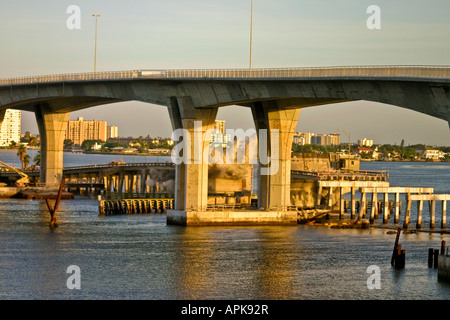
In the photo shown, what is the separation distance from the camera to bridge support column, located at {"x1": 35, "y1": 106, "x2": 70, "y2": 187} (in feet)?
399

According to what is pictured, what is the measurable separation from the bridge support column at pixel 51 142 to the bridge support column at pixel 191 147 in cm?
3734

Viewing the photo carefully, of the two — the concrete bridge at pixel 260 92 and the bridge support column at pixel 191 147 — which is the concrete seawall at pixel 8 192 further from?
the bridge support column at pixel 191 147

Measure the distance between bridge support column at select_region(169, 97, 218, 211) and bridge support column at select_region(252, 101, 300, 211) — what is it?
4.72 metres

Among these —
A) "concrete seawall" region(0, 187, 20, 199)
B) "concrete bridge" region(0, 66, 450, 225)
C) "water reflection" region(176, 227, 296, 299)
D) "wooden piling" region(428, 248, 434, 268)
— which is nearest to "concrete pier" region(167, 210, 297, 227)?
"concrete bridge" region(0, 66, 450, 225)

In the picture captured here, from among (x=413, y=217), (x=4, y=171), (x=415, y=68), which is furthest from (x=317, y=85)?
(x=4, y=171)

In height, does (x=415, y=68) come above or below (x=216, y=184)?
above

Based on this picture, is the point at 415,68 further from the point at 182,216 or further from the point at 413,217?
the point at 413,217

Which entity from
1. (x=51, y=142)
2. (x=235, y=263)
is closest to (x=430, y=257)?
(x=235, y=263)

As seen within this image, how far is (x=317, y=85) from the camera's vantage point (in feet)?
253

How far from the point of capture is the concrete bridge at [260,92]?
67500mm

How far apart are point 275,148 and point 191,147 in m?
8.22

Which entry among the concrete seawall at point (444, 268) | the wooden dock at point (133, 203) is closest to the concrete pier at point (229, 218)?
the wooden dock at point (133, 203)

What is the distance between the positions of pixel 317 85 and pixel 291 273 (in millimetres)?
20073
